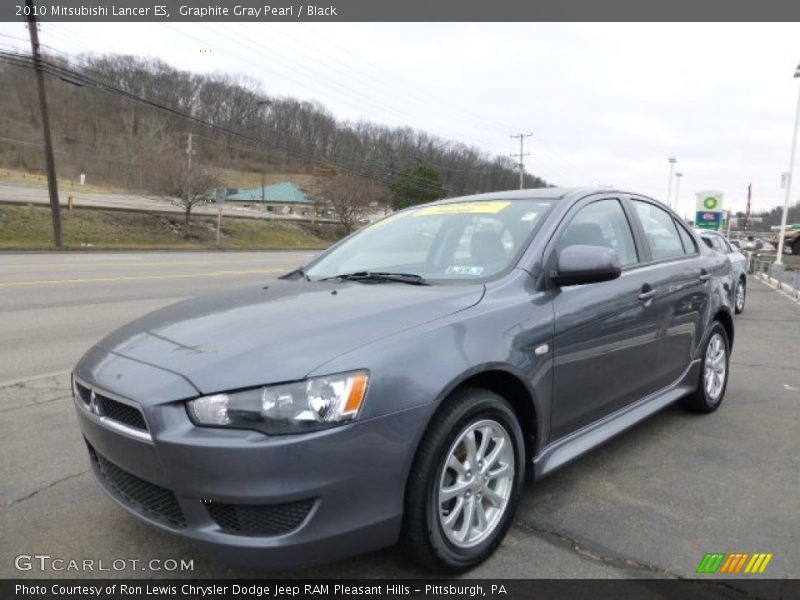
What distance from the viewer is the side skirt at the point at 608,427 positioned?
2.95m

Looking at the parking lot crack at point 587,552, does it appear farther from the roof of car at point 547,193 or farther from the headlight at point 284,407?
the roof of car at point 547,193

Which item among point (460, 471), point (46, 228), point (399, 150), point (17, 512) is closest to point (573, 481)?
point (460, 471)

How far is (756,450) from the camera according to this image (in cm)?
396

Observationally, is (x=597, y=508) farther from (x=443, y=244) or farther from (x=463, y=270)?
(x=443, y=244)

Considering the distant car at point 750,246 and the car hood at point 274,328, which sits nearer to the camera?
the car hood at point 274,328

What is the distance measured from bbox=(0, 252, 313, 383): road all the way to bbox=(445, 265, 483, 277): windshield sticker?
4474mm

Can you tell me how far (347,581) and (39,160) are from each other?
285ft

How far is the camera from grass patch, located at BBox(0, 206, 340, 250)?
91.1ft

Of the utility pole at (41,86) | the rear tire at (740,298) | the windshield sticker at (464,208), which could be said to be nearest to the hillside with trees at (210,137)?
the utility pole at (41,86)

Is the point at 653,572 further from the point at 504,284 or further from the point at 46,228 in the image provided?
the point at 46,228

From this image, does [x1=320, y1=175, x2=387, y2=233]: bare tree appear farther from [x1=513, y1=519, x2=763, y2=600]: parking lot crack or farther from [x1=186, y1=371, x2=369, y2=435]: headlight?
[x1=186, y1=371, x2=369, y2=435]: headlight

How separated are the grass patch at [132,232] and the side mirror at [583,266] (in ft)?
85.2

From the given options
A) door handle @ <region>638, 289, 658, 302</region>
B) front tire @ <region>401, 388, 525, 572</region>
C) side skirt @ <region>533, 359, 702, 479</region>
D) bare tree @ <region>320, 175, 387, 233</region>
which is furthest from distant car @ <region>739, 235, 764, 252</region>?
front tire @ <region>401, 388, 525, 572</region>

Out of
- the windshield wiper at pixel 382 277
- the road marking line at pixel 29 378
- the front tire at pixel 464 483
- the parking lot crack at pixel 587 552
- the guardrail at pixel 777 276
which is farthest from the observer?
the guardrail at pixel 777 276
